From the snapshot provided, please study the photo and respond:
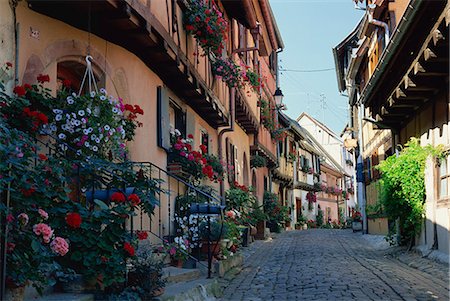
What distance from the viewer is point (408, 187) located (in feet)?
36.7

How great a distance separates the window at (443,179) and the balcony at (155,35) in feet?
14.8

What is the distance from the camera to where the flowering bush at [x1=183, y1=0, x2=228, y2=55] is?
9.47 metres

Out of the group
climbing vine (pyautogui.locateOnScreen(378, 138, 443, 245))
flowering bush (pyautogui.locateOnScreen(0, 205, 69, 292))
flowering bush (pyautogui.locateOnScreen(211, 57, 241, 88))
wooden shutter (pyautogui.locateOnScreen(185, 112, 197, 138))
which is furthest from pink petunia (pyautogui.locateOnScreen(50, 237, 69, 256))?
climbing vine (pyautogui.locateOnScreen(378, 138, 443, 245))

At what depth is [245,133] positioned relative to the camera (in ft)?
62.6

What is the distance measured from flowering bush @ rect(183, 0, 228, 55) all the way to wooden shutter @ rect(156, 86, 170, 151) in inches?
47.2

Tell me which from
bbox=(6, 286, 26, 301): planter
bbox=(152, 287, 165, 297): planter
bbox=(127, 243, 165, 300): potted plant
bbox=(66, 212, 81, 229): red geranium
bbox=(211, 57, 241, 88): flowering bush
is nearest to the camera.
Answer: bbox=(6, 286, 26, 301): planter

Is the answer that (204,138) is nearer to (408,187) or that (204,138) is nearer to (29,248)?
(408,187)

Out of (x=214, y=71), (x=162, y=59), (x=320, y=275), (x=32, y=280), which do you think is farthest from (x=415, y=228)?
(x=32, y=280)

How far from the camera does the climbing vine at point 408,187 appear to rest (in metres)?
10.9

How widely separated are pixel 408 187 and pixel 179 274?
6.12 meters

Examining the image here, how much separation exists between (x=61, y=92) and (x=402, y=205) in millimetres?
7958

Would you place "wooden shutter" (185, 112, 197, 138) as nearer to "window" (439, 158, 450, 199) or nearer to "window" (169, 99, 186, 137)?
"window" (169, 99, 186, 137)

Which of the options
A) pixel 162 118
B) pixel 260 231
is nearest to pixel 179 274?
pixel 162 118

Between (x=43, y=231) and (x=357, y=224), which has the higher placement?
(x=43, y=231)
